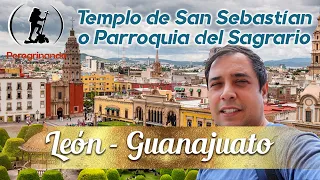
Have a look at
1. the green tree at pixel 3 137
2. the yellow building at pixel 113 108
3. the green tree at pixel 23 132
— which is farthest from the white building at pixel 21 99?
the yellow building at pixel 113 108

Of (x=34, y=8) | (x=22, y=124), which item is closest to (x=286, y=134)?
(x=34, y=8)

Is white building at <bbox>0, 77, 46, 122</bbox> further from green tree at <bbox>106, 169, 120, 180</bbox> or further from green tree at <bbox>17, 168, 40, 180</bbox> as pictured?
green tree at <bbox>106, 169, 120, 180</bbox>

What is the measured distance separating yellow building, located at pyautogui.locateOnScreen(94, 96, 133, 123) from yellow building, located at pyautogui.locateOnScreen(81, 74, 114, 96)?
219 millimetres

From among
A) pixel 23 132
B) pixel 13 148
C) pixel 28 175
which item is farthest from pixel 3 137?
pixel 28 175

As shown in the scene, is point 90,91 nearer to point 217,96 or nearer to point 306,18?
point 306,18

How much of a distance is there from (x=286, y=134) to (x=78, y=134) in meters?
1.65

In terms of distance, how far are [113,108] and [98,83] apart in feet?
2.34

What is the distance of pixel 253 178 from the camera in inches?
55.6

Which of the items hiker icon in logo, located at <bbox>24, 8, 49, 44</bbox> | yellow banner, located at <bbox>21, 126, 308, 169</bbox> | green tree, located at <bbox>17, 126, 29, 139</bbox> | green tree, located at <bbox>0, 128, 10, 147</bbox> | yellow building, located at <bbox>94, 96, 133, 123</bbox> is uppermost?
hiker icon in logo, located at <bbox>24, 8, 49, 44</bbox>

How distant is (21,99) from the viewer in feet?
23.8

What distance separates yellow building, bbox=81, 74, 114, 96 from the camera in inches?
358

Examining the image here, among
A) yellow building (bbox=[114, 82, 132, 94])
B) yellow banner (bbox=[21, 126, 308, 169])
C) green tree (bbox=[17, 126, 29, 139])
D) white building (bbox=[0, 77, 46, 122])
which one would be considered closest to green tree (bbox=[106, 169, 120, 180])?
white building (bbox=[0, 77, 46, 122])

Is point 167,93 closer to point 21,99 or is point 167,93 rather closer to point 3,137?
point 3,137

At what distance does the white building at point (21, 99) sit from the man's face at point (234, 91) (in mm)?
5748
